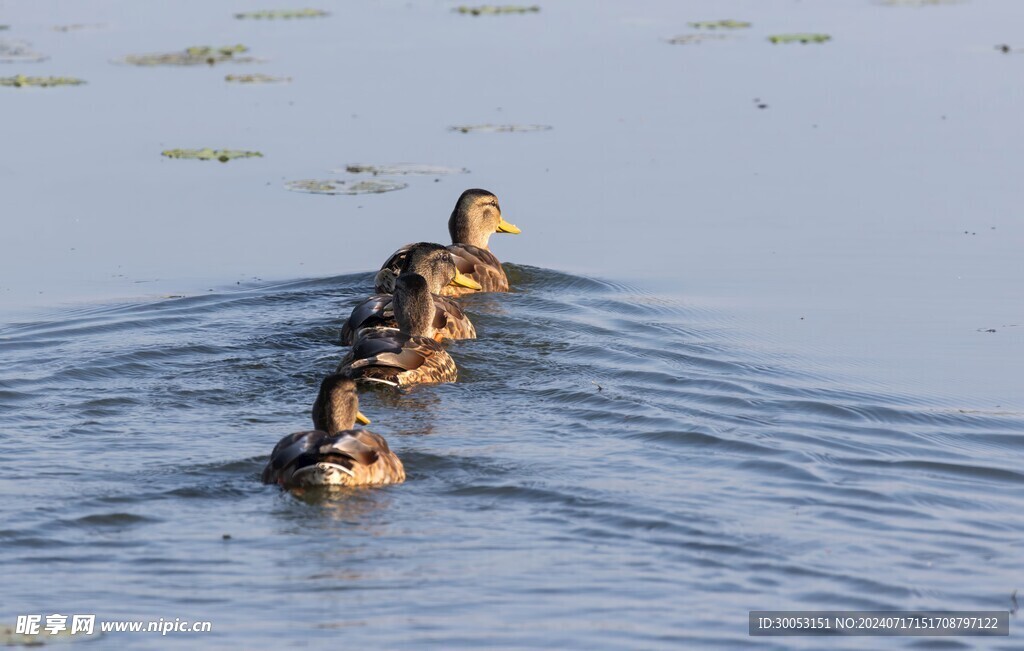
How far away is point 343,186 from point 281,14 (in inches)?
566

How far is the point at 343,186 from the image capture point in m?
17.8

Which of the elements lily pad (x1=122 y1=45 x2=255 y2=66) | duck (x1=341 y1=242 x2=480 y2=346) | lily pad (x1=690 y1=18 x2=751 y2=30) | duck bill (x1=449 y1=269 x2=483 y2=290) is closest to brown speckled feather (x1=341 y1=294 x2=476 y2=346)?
duck (x1=341 y1=242 x2=480 y2=346)

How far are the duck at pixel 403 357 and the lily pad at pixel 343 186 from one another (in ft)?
14.7

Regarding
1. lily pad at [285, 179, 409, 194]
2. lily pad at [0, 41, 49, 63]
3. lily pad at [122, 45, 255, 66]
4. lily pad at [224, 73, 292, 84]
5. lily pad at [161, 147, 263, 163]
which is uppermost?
→ lily pad at [0, 41, 49, 63]

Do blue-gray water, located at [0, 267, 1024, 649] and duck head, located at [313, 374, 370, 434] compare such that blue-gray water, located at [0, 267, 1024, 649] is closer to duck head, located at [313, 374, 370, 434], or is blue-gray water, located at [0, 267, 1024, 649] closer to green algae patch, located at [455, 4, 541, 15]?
duck head, located at [313, 374, 370, 434]

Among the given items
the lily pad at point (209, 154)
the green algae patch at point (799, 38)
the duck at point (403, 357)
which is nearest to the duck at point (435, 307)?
the duck at point (403, 357)

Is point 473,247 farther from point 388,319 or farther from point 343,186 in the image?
point 388,319

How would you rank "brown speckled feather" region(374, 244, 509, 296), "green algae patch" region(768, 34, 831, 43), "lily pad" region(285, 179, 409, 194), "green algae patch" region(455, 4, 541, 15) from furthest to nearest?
"green algae patch" region(455, 4, 541, 15) < "green algae patch" region(768, 34, 831, 43) < "lily pad" region(285, 179, 409, 194) < "brown speckled feather" region(374, 244, 509, 296)

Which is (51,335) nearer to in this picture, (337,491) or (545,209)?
(337,491)

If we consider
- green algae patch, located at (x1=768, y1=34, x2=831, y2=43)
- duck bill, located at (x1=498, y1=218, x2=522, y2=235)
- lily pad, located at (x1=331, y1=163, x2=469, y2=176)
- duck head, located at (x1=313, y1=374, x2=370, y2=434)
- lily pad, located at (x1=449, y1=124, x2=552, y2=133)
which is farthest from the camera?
green algae patch, located at (x1=768, y1=34, x2=831, y2=43)

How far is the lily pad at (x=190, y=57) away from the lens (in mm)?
24875

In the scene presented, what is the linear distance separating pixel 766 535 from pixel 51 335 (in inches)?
277

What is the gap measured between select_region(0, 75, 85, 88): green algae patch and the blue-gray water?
32.7 ft

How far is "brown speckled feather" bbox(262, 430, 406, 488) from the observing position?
957 centimetres
